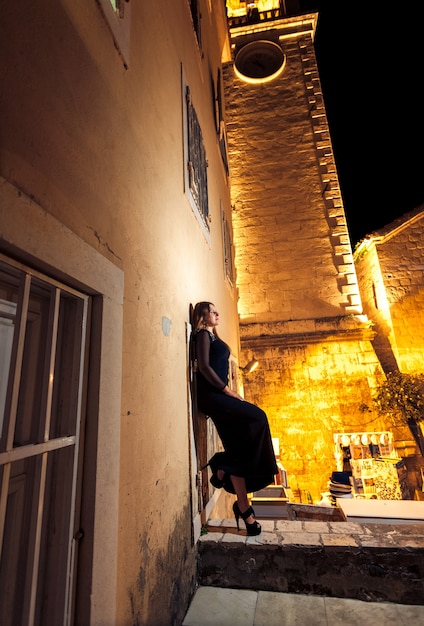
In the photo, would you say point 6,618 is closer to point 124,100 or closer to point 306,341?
point 124,100

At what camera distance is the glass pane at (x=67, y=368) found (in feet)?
4.65

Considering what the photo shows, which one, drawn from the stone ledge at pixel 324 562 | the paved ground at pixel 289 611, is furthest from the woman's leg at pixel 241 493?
the paved ground at pixel 289 611

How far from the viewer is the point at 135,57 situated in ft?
8.25

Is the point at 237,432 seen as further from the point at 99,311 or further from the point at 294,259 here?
the point at 294,259

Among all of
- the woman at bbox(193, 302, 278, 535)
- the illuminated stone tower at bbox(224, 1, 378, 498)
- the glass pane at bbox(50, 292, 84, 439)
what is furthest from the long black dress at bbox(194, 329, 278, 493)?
the illuminated stone tower at bbox(224, 1, 378, 498)

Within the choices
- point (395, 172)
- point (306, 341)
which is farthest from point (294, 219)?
point (395, 172)

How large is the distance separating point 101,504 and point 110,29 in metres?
2.80

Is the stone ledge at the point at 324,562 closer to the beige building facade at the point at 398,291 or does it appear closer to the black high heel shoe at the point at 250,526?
the black high heel shoe at the point at 250,526

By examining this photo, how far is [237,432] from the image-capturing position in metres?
2.74

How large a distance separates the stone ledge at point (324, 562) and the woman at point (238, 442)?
22 cm

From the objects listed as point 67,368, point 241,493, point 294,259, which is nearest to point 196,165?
point 67,368

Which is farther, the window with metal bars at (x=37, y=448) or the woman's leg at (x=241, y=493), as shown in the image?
the woman's leg at (x=241, y=493)

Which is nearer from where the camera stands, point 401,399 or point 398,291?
point 401,399

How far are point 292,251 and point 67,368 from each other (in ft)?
33.1
